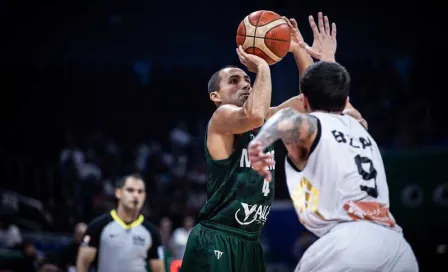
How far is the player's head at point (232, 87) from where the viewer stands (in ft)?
18.3

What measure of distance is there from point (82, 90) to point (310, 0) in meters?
6.14

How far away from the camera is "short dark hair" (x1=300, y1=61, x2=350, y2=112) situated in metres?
3.94

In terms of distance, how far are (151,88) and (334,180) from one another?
14.2 meters

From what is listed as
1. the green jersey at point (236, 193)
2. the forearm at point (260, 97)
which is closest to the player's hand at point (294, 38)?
the forearm at point (260, 97)

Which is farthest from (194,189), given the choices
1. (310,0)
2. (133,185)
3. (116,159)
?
(133,185)

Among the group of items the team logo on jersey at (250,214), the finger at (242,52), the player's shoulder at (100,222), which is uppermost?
the finger at (242,52)

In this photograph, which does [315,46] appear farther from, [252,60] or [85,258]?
[85,258]

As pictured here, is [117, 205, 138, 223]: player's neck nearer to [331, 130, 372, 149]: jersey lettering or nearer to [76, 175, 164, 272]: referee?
[76, 175, 164, 272]: referee

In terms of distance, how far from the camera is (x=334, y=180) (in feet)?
12.5

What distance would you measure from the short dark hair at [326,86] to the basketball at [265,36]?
1.41 meters

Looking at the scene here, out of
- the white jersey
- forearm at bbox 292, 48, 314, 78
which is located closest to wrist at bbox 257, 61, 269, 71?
forearm at bbox 292, 48, 314, 78

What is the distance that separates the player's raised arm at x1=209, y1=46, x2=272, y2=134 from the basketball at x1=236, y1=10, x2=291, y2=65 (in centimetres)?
12

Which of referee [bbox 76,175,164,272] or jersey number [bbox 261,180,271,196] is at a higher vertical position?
jersey number [bbox 261,180,271,196]

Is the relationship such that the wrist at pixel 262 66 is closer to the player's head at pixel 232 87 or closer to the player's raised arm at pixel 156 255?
the player's head at pixel 232 87
